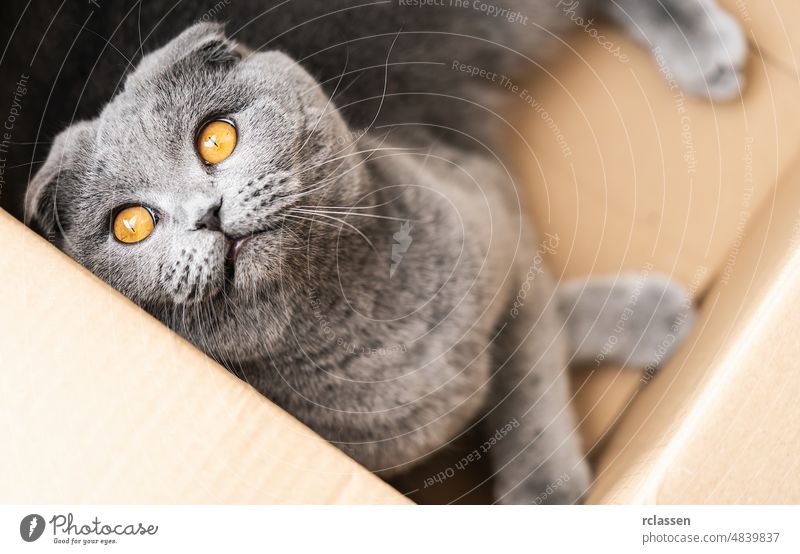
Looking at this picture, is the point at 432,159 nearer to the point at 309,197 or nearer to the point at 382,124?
the point at 382,124

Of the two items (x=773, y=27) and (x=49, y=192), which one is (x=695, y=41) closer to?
(x=773, y=27)

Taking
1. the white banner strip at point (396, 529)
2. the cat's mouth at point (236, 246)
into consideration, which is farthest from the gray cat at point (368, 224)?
the white banner strip at point (396, 529)

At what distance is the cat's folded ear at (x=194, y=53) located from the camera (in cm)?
63

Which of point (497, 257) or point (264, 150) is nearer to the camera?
point (264, 150)

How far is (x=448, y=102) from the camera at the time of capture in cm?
94

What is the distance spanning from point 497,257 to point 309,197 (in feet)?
1.03

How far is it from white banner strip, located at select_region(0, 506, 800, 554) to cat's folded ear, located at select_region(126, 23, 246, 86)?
446 millimetres

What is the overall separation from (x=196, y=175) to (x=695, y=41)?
747mm

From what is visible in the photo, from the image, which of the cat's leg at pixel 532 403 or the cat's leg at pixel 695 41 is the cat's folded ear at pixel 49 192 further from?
the cat's leg at pixel 695 41

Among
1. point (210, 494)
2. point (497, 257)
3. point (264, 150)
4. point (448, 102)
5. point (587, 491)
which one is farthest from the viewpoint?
point (448, 102)

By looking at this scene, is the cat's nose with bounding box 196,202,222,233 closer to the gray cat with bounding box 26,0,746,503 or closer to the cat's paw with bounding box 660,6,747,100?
the gray cat with bounding box 26,0,746,503

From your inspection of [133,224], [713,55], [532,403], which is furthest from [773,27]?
[133,224]

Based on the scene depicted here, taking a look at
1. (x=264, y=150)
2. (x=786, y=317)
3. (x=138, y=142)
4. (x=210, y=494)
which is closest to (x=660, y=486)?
(x=786, y=317)

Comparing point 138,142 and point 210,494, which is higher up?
point 138,142
